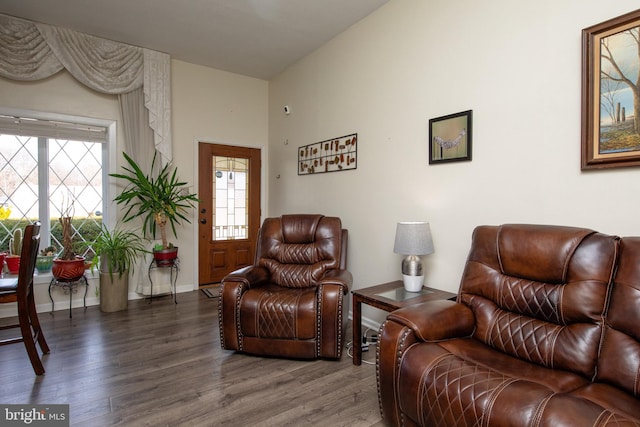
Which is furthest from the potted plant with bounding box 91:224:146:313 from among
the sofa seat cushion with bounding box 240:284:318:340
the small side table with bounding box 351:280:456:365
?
the small side table with bounding box 351:280:456:365

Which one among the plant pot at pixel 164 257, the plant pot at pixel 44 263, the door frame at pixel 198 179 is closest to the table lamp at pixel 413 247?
the plant pot at pixel 164 257

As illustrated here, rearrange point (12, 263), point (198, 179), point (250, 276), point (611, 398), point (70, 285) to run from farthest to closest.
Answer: point (198, 179) → point (70, 285) → point (12, 263) → point (250, 276) → point (611, 398)

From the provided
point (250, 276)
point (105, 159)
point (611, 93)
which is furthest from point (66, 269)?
point (611, 93)

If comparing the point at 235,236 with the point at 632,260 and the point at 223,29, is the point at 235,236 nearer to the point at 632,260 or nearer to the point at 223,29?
the point at 223,29

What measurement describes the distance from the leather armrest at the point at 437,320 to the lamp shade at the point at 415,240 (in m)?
0.57

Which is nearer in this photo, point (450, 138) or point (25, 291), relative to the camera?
point (25, 291)

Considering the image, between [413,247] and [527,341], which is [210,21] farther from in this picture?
[527,341]

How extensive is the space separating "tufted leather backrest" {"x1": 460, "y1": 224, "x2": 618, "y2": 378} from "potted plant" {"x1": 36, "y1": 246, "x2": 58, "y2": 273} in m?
4.09

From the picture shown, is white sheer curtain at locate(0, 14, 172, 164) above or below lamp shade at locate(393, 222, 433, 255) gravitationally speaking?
above

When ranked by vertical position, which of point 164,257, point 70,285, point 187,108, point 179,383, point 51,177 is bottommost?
point 179,383

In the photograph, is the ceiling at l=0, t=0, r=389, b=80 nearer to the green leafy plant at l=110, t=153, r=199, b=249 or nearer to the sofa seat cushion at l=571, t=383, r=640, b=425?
the green leafy plant at l=110, t=153, r=199, b=249

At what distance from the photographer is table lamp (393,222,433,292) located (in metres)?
2.37

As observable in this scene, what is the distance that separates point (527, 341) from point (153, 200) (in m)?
3.72

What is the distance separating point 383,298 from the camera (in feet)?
7.50
